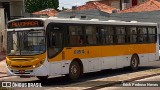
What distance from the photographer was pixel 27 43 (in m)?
17.5

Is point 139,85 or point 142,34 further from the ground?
point 142,34

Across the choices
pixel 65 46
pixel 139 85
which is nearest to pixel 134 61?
pixel 65 46

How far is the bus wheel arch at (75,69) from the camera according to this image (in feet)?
61.6

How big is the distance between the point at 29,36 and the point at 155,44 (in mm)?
11042

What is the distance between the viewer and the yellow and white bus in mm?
17328

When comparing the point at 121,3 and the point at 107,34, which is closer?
the point at 107,34

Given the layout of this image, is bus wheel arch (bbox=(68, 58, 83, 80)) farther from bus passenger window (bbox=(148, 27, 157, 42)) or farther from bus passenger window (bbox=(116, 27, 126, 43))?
bus passenger window (bbox=(148, 27, 157, 42))

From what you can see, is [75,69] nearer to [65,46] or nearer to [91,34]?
[65,46]

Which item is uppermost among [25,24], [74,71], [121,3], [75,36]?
[121,3]

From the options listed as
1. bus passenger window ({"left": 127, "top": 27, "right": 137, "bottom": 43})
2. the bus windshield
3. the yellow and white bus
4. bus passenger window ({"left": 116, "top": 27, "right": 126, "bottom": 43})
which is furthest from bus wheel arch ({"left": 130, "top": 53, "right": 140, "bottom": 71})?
the bus windshield

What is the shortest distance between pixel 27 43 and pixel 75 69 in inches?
106

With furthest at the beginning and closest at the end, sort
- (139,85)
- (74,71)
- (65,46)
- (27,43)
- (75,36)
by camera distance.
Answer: (75,36)
(74,71)
(65,46)
(27,43)
(139,85)

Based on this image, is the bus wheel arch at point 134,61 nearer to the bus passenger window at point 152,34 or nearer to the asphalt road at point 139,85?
the bus passenger window at point 152,34

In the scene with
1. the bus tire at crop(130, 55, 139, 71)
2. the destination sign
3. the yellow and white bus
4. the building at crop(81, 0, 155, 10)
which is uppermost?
the building at crop(81, 0, 155, 10)
